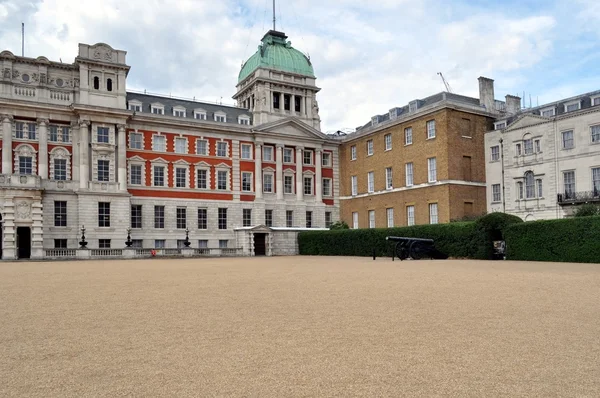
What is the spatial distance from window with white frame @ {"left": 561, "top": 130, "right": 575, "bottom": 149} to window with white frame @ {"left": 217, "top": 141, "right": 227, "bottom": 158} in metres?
28.6

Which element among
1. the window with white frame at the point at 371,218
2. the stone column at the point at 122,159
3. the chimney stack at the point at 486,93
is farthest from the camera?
the window with white frame at the point at 371,218

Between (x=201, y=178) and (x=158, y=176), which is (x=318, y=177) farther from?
(x=158, y=176)

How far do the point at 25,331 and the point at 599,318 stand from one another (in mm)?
9462

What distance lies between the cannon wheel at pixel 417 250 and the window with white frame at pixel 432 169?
38.3 ft

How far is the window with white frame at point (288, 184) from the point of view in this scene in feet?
168

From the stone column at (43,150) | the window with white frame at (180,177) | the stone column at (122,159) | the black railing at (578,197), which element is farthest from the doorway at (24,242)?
the black railing at (578,197)

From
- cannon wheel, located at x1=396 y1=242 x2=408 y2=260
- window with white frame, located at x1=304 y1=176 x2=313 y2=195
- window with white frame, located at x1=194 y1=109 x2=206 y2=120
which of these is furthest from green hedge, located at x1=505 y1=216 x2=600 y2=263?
window with white frame, located at x1=194 y1=109 x2=206 y2=120

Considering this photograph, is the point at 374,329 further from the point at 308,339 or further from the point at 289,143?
the point at 289,143

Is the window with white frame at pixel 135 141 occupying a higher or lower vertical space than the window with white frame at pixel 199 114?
lower

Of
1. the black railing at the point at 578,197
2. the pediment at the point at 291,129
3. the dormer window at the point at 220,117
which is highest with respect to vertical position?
the dormer window at the point at 220,117

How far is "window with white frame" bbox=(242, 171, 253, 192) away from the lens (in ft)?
161

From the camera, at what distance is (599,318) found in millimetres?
8609

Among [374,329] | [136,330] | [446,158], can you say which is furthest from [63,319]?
[446,158]

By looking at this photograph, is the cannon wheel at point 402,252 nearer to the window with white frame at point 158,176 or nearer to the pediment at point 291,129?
the pediment at point 291,129
